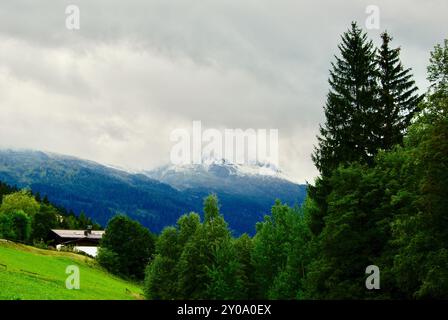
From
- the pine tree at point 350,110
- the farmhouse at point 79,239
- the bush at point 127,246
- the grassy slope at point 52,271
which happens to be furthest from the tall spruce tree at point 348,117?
the farmhouse at point 79,239

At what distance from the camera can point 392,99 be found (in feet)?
168

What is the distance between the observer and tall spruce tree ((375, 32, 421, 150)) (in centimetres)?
5041

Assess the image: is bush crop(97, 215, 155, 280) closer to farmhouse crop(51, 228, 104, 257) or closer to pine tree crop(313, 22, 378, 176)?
farmhouse crop(51, 228, 104, 257)

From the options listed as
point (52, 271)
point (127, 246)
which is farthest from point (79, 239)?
point (52, 271)

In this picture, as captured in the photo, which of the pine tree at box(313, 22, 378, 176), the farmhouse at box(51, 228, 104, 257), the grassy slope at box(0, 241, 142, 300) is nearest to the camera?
the pine tree at box(313, 22, 378, 176)

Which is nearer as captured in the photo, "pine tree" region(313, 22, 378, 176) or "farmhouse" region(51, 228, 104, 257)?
"pine tree" region(313, 22, 378, 176)

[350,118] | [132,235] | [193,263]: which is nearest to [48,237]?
[132,235]

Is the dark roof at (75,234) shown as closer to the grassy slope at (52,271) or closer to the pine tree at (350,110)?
the grassy slope at (52,271)

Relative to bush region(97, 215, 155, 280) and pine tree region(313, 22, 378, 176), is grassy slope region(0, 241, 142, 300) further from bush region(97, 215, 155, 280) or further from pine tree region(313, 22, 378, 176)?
pine tree region(313, 22, 378, 176)

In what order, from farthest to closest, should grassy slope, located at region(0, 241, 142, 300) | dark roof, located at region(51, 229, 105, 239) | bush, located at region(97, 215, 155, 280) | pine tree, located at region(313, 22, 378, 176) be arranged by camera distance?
dark roof, located at region(51, 229, 105, 239)
bush, located at region(97, 215, 155, 280)
grassy slope, located at region(0, 241, 142, 300)
pine tree, located at region(313, 22, 378, 176)

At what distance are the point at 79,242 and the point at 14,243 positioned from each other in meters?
64.8

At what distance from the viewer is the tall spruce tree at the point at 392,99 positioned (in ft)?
165

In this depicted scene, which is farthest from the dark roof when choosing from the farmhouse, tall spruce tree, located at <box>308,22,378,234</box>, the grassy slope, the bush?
tall spruce tree, located at <box>308,22,378,234</box>

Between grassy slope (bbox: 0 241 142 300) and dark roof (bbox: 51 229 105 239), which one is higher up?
dark roof (bbox: 51 229 105 239)
